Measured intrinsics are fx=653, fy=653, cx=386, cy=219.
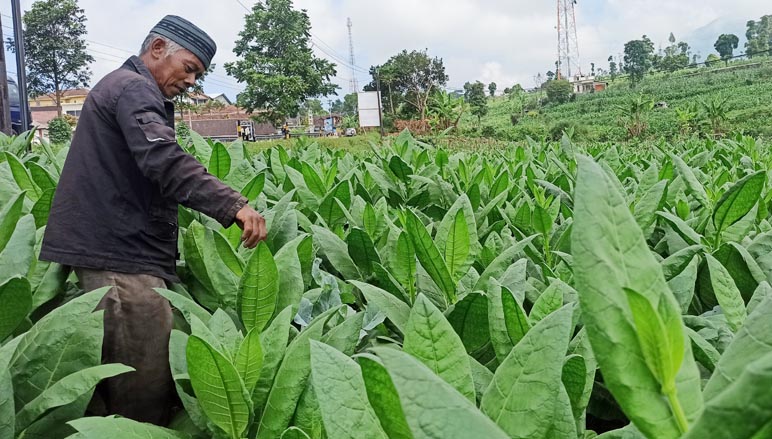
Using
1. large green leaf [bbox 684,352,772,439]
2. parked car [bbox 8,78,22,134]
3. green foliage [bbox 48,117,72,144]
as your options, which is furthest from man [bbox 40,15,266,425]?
green foliage [bbox 48,117,72,144]

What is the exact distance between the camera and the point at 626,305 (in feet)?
1.57

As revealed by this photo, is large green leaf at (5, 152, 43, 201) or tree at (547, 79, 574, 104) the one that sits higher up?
tree at (547, 79, 574, 104)

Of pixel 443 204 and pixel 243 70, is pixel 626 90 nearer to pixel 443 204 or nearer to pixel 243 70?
pixel 243 70

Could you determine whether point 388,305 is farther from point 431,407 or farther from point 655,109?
point 655,109

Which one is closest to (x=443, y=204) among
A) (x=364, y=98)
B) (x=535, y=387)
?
(x=535, y=387)

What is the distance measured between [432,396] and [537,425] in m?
0.26

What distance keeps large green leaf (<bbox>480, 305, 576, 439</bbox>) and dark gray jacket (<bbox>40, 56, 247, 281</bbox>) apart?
1151mm

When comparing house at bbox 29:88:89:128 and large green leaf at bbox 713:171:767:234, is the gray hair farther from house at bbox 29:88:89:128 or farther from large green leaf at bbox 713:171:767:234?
house at bbox 29:88:89:128

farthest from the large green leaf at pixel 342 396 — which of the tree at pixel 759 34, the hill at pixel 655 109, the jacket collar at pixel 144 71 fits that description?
the tree at pixel 759 34

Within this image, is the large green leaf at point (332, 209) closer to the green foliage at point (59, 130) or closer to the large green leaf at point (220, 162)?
the large green leaf at point (220, 162)

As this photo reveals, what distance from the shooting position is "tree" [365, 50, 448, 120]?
61.4m

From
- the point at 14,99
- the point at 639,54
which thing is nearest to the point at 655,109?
the point at 639,54

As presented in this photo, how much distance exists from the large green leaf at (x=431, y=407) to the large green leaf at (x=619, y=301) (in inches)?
4.3

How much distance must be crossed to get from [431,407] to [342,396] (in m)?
0.24
